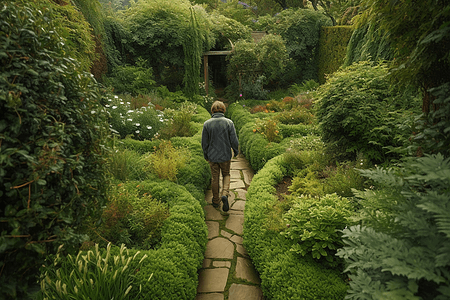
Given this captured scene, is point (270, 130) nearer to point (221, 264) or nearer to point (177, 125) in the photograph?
point (177, 125)

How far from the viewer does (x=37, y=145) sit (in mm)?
1659

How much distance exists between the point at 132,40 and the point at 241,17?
12.7 m

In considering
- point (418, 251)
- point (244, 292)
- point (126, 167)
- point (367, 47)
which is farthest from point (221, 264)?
point (367, 47)

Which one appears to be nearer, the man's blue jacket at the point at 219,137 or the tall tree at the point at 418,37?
the tall tree at the point at 418,37

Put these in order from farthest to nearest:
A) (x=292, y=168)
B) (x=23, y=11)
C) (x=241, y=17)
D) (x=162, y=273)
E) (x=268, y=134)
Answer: (x=241, y=17), (x=268, y=134), (x=292, y=168), (x=162, y=273), (x=23, y=11)

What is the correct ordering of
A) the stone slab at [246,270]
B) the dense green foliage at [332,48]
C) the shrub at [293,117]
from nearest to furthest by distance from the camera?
the stone slab at [246,270] → the shrub at [293,117] → the dense green foliage at [332,48]

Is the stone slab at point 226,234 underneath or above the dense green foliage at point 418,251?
underneath

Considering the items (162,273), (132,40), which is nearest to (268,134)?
(162,273)

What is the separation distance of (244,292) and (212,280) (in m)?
0.49

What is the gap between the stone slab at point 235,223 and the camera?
16.3ft

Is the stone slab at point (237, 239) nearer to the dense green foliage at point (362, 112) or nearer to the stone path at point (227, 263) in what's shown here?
the stone path at point (227, 263)

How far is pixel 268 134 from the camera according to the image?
7.67 metres

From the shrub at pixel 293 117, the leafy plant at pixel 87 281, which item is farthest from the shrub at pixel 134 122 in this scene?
the leafy plant at pixel 87 281

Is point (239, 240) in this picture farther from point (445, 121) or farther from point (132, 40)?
point (132, 40)
